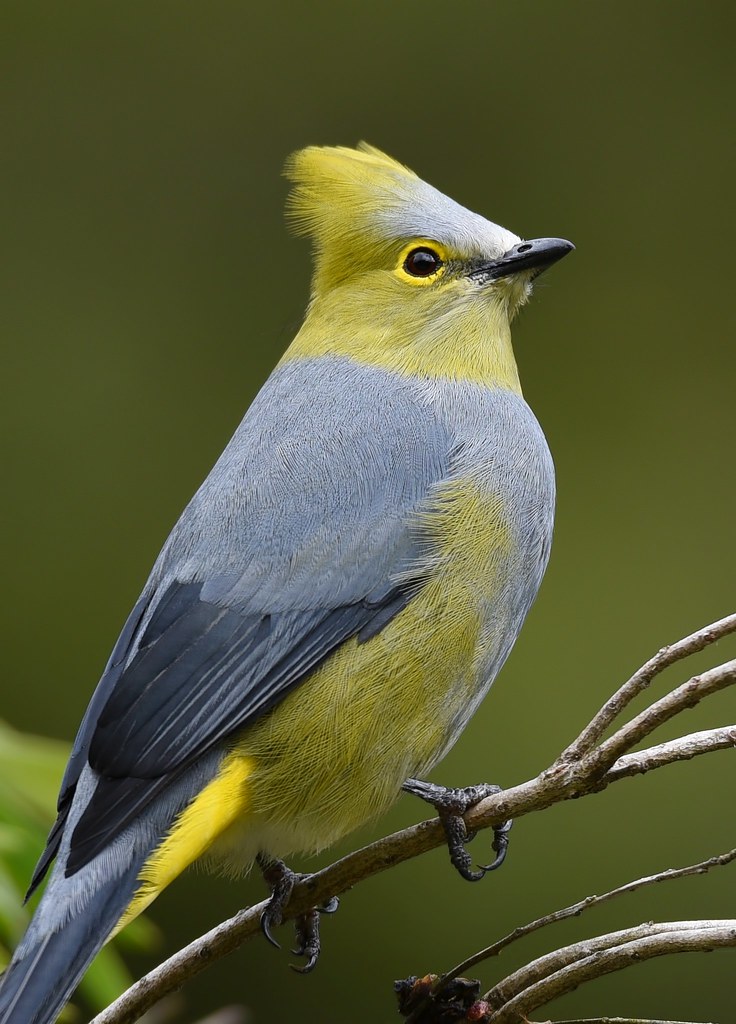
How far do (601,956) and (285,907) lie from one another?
0.96 metres

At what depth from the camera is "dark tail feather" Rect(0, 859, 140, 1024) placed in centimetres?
235

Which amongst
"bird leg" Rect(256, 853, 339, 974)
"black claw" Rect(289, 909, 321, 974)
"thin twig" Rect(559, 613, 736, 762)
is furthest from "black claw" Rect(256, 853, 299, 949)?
"thin twig" Rect(559, 613, 736, 762)

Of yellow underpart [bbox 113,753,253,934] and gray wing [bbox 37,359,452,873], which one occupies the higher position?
gray wing [bbox 37,359,452,873]

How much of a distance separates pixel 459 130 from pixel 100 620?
2957 millimetres

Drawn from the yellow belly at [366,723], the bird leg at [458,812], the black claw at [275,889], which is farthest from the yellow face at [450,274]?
the black claw at [275,889]

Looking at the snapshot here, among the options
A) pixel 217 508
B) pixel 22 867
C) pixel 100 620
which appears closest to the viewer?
pixel 22 867

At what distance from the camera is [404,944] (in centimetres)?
595

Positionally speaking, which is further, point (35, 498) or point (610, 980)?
point (35, 498)

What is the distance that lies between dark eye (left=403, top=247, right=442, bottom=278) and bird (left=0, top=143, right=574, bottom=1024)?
1.07 feet

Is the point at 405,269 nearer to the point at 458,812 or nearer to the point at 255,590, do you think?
the point at 255,590

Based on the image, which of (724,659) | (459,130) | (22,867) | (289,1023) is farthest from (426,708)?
(459,130)

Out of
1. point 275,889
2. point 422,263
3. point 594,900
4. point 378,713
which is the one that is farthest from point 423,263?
point 594,900

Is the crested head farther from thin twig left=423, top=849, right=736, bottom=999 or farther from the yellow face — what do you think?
thin twig left=423, top=849, right=736, bottom=999

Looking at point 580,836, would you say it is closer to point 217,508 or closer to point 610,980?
point 610,980
